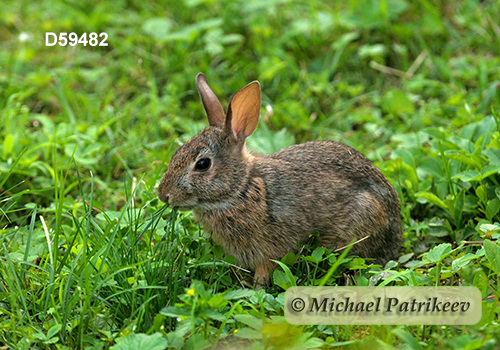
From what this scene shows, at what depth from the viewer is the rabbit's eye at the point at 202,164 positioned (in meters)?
3.80

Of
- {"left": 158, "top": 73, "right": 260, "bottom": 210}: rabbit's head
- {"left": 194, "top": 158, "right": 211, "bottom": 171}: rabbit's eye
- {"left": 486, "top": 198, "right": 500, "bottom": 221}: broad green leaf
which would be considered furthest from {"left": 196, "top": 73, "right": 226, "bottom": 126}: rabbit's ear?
{"left": 486, "top": 198, "right": 500, "bottom": 221}: broad green leaf

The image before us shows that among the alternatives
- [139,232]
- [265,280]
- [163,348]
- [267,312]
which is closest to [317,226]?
[265,280]

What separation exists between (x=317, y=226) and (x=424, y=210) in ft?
3.42

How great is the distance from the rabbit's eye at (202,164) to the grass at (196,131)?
23 cm

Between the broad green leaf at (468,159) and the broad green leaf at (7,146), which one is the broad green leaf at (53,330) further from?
the broad green leaf at (468,159)

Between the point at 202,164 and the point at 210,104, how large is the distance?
0.55 meters

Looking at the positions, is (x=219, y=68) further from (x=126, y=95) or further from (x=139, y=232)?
(x=139, y=232)

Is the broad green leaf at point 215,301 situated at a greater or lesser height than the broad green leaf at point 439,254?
greater

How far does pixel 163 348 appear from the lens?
2.72m

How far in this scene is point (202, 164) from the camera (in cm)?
382

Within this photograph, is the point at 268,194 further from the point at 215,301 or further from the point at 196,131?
the point at 196,131

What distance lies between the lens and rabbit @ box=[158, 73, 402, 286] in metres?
3.79

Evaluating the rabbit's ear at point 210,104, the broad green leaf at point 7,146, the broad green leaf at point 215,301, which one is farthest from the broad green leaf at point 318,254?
the broad green leaf at point 7,146

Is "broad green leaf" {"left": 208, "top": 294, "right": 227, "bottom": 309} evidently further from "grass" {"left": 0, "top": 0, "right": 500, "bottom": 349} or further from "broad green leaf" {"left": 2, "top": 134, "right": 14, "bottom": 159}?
"broad green leaf" {"left": 2, "top": 134, "right": 14, "bottom": 159}
